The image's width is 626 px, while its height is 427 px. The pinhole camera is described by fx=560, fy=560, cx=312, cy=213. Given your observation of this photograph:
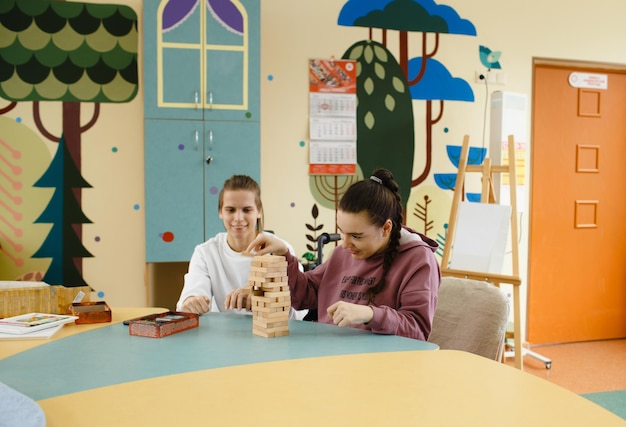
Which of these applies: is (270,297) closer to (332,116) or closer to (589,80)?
(332,116)

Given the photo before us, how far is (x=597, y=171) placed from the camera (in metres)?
4.16

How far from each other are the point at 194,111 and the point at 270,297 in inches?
70.8

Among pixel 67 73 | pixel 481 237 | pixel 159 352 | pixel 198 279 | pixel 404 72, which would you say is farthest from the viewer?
pixel 404 72

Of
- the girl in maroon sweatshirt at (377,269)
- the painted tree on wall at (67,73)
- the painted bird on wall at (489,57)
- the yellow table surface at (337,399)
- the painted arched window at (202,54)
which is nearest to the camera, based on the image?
the yellow table surface at (337,399)

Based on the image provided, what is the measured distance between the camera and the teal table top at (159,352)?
1145mm

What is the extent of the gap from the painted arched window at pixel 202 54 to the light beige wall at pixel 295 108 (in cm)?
42

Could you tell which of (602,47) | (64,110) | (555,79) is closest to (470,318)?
(64,110)

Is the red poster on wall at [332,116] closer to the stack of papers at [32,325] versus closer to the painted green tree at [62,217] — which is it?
the painted green tree at [62,217]

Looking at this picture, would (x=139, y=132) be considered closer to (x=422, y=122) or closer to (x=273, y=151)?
(x=273, y=151)

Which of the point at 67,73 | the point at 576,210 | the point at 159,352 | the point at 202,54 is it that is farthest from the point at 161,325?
the point at 576,210

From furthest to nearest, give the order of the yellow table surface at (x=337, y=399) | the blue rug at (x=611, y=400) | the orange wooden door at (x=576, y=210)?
the orange wooden door at (x=576, y=210) < the blue rug at (x=611, y=400) < the yellow table surface at (x=337, y=399)

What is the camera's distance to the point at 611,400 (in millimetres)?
2934

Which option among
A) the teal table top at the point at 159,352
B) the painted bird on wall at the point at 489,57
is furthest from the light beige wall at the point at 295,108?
the teal table top at the point at 159,352

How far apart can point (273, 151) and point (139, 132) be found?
81cm
